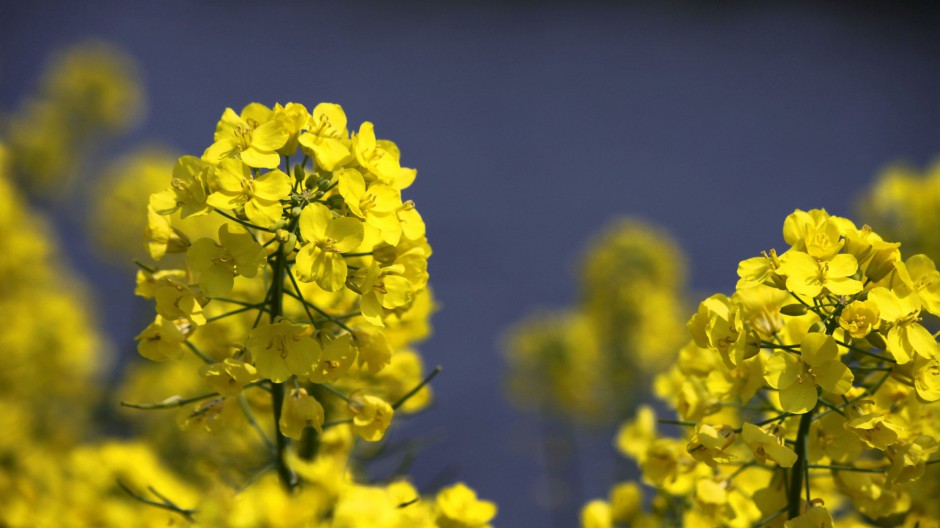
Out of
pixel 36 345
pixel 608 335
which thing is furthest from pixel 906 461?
pixel 36 345

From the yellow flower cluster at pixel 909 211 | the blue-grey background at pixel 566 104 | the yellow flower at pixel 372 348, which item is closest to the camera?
the yellow flower at pixel 372 348

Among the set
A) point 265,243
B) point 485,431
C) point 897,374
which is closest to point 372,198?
point 265,243

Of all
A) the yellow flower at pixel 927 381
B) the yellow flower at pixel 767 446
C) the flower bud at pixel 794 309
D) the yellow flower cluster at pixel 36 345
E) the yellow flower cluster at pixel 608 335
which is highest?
the flower bud at pixel 794 309

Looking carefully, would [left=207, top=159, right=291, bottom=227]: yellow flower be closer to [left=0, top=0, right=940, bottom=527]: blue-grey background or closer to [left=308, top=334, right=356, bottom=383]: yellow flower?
[left=308, top=334, right=356, bottom=383]: yellow flower

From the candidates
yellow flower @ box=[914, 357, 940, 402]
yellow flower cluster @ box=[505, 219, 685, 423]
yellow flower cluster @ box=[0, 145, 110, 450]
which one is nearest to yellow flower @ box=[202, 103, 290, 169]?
yellow flower @ box=[914, 357, 940, 402]

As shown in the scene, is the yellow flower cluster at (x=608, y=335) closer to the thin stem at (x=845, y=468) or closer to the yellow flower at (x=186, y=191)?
the thin stem at (x=845, y=468)

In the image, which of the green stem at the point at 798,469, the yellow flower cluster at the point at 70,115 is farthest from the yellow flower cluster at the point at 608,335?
the yellow flower cluster at the point at 70,115
